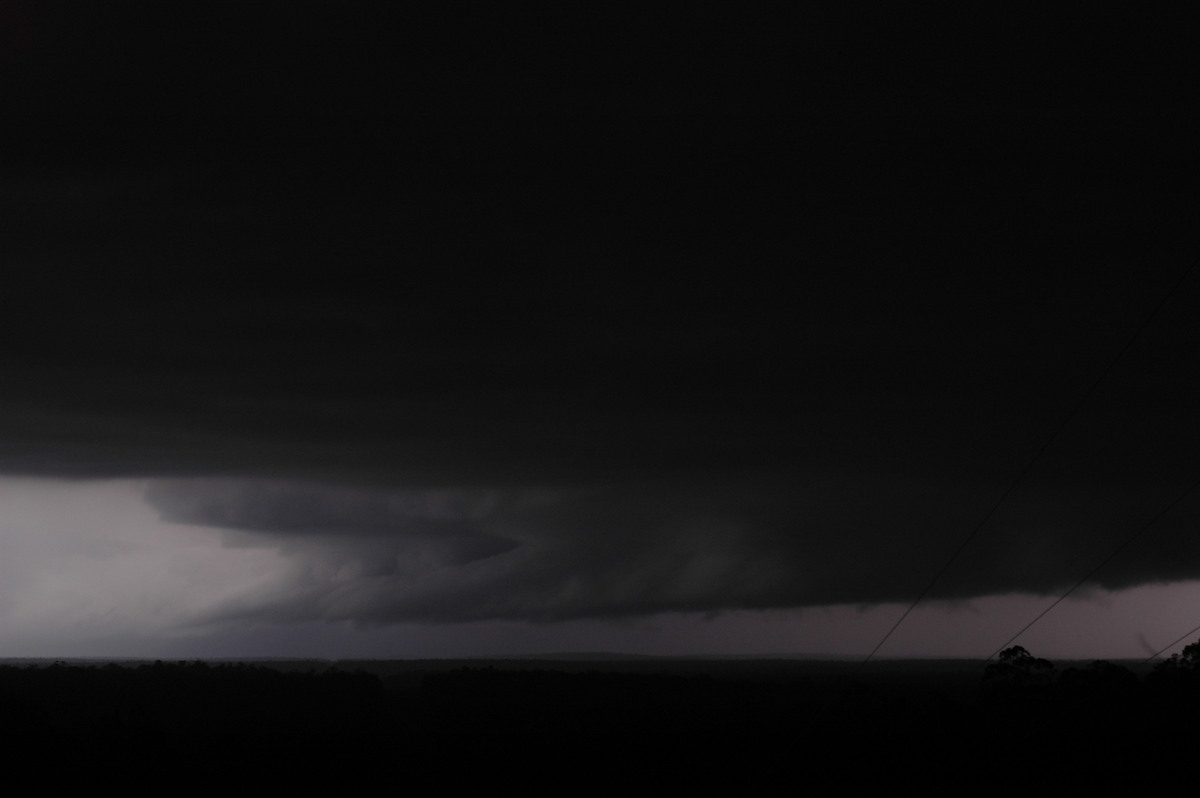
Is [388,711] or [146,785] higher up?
[388,711]

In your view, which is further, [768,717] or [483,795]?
[768,717]

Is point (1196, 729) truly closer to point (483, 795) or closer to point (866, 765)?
point (866, 765)

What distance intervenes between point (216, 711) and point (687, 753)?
90.5 metres

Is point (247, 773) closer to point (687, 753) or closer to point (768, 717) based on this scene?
point (687, 753)

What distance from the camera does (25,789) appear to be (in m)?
92.3

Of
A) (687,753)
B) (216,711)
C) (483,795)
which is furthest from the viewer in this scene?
(216,711)

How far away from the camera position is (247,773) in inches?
4250

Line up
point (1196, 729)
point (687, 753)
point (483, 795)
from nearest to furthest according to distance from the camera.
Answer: point (1196, 729), point (483, 795), point (687, 753)

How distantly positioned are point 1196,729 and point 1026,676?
2824 centimetres

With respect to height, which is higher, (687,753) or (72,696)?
(72,696)

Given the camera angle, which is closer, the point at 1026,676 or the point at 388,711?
the point at 1026,676

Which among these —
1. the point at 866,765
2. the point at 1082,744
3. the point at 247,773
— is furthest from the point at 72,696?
the point at 1082,744

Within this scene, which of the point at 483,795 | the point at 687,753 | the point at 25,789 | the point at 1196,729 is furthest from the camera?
the point at 687,753

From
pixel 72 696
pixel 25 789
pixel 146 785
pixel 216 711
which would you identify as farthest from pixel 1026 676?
pixel 72 696
